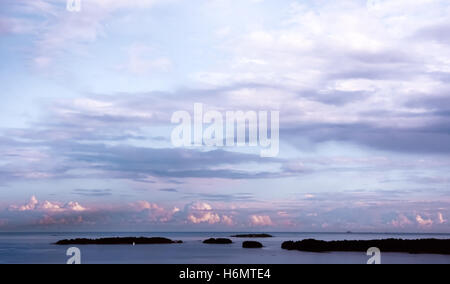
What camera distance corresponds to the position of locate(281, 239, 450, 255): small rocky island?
90188 millimetres

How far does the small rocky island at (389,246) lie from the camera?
90188 mm

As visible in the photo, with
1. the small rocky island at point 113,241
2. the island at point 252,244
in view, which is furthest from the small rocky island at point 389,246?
the small rocky island at point 113,241

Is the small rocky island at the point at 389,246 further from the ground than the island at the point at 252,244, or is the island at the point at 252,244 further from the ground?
the small rocky island at the point at 389,246

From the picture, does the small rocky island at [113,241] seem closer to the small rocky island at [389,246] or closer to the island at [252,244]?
the island at [252,244]

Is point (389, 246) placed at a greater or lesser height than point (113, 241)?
greater

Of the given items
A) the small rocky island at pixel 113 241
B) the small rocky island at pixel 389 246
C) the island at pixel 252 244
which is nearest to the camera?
the small rocky island at pixel 389 246

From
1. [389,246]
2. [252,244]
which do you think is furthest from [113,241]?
[389,246]

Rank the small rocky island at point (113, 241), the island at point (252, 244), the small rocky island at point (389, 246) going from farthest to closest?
the small rocky island at point (113, 241) → the island at point (252, 244) → the small rocky island at point (389, 246)

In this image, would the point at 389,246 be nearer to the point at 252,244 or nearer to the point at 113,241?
the point at 252,244

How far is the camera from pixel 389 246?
9625 centimetres
